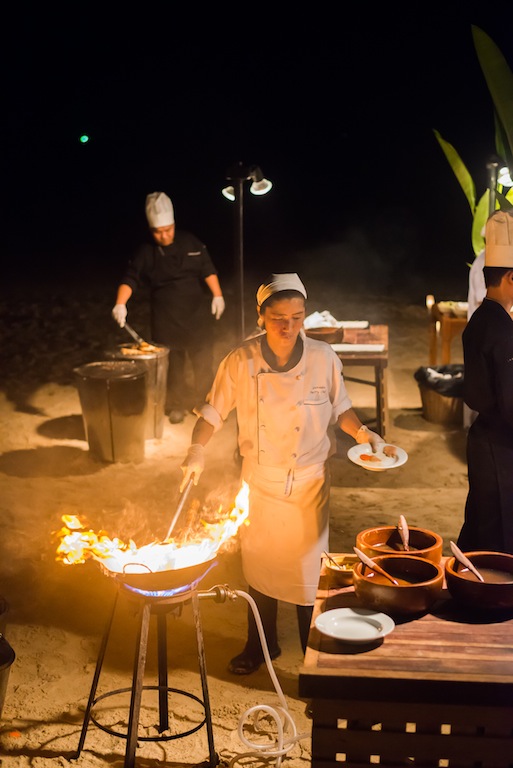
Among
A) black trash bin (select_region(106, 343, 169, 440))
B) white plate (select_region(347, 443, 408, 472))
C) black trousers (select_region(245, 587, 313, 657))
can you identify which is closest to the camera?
white plate (select_region(347, 443, 408, 472))

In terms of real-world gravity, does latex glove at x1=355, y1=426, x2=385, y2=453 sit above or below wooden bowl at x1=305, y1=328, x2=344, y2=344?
above

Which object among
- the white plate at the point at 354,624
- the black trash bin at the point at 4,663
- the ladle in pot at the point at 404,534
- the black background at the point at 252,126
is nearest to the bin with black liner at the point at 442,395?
the ladle in pot at the point at 404,534

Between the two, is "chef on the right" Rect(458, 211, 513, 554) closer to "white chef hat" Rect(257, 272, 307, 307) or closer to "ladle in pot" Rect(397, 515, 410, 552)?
"white chef hat" Rect(257, 272, 307, 307)

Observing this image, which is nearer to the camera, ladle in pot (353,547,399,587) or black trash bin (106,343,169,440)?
ladle in pot (353,547,399,587)

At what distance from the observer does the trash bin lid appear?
7.56 metres

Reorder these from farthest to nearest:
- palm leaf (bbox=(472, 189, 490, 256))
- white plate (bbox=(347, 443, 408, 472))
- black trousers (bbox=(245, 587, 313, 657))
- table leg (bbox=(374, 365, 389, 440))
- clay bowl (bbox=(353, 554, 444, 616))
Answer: palm leaf (bbox=(472, 189, 490, 256)), table leg (bbox=(374, 365, 389, 440)), black trousers (bbox=(245, 587, 313, 657)), white plate (bbox=(347, 443, 408, 472)), clay bowl (bbox=(353, 554, 444, 616))

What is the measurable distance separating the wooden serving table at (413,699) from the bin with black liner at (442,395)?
250 inches

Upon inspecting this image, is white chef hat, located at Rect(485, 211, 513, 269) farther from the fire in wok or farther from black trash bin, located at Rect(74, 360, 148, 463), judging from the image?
black trash bin, located at Rect(74, 360, 148, 463)

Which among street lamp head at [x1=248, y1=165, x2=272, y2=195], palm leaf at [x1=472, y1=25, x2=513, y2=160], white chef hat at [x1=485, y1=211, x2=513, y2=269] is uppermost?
palm leaf at [x1=472, y1=25, x2=513, y2=160]

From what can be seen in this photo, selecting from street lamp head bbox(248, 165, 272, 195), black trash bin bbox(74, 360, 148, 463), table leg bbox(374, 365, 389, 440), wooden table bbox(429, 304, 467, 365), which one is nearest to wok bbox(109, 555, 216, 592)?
street lamp head bbox(248, 165, 272, 195)

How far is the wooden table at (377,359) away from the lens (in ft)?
24.9

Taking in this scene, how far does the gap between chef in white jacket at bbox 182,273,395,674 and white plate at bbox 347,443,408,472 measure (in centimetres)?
18

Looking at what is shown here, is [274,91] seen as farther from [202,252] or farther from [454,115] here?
[202,252]

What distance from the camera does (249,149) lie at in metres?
35.6
